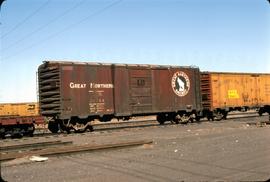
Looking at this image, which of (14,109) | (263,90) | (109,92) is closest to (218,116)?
(263,90)

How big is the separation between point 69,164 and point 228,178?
Answer: 4.59m

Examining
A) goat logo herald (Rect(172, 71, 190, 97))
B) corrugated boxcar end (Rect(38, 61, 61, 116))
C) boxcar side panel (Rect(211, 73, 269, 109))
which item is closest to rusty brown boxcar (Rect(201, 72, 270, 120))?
boxcar side panel (Rect(211, 73, 269, 109))

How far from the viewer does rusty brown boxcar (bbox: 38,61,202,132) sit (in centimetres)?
2355

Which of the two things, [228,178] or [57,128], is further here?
[57,128]

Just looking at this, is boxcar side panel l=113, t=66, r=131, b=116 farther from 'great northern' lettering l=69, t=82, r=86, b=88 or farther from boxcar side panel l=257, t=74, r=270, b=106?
boxcar side panel l=257, t=74, r=270, b=106

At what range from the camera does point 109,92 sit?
25.3 metres

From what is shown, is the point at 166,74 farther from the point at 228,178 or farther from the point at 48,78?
the point at 228,178

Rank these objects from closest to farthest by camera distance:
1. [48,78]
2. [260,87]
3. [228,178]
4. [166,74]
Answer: [228,178] < [48,78] < [166,74] < [260,87]

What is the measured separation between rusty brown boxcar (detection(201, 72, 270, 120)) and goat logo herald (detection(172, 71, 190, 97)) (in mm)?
2959

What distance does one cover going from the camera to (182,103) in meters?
29.3

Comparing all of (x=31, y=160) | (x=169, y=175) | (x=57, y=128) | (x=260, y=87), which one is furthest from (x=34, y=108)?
(x=169, y=175)

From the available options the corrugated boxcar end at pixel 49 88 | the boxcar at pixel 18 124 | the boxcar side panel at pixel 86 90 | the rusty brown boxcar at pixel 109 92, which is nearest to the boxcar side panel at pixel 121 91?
the rusty brown boxcar at pixel 109 92

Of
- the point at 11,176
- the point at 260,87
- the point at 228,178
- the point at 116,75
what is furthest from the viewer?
the point at 260,87

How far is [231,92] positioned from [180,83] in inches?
241
